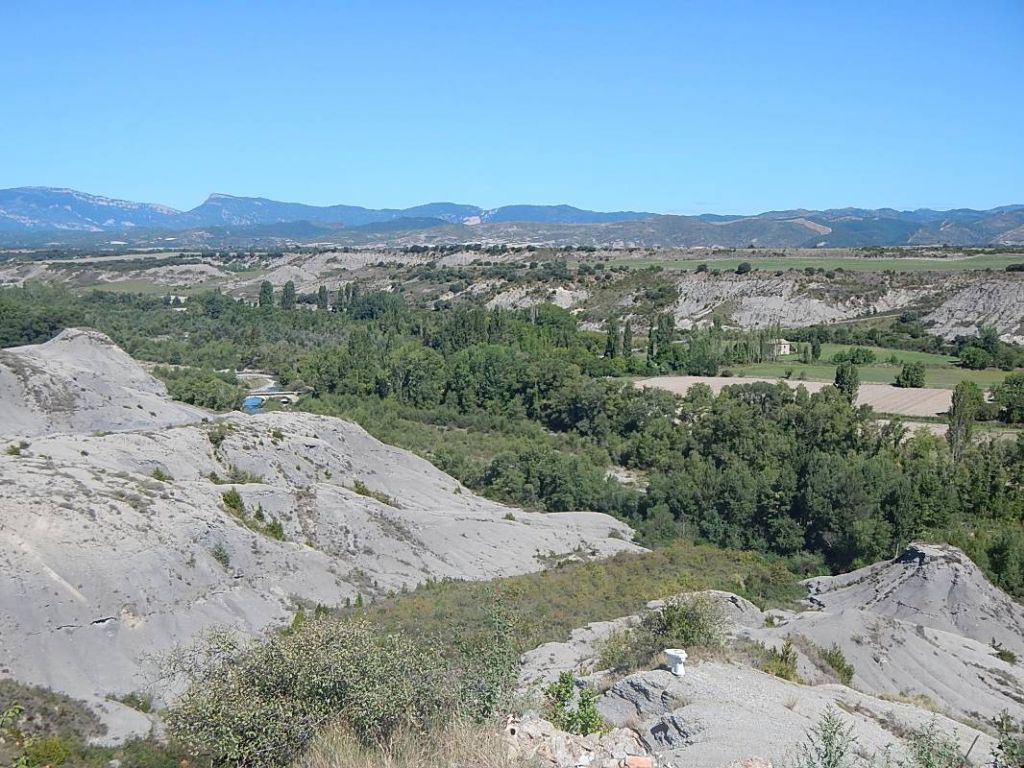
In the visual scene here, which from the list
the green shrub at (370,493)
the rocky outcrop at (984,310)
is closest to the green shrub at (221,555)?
the green shrub at (370,493)

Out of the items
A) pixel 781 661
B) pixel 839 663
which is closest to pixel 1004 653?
pixel 839 663

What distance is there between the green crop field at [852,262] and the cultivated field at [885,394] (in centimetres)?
4992

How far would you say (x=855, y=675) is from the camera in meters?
25.4

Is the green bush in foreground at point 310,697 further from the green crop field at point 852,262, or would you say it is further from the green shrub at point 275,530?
the green crop field at point 852,262

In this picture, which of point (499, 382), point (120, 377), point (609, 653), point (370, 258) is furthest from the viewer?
point (370, 258)

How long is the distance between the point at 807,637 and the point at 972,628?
948 cm

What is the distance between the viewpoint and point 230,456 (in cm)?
3788

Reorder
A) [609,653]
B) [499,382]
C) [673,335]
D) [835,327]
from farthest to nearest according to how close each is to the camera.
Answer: [835,327] < [673,335] < [499,382] < [609,653]

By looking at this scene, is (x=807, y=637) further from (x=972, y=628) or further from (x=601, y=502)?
(x=601, y=502)

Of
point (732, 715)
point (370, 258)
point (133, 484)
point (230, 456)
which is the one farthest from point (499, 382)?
point (370, 258)

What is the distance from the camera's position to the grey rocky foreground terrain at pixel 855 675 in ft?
52.9

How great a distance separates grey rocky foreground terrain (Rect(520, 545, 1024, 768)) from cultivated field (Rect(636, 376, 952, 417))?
28.8 metres

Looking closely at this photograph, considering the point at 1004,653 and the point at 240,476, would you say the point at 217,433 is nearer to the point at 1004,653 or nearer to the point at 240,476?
the point at 240,476

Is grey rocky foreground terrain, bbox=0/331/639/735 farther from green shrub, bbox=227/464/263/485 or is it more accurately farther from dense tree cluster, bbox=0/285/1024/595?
dense tree cluster, bbox=0/285/1024/595
